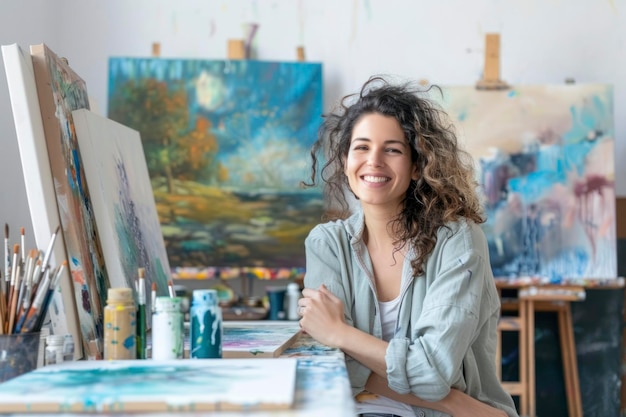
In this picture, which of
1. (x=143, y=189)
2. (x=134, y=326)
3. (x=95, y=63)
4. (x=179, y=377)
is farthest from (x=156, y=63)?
(x=179, y=377)

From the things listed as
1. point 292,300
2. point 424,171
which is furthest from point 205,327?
point 292,300

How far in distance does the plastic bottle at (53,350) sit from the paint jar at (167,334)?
14 cm

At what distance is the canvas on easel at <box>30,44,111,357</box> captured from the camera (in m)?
1.27

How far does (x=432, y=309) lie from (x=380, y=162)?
38 cm

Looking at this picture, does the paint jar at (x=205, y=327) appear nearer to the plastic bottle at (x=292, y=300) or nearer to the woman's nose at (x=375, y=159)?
the woman's nose at (x=375, y=159)

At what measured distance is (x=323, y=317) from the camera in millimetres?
1523

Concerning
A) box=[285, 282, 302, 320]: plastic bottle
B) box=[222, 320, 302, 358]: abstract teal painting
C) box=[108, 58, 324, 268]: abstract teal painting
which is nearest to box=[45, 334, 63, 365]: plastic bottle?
box=[222, 320, 302, 358]: abstract teal painting

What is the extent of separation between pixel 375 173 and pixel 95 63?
277 centimetres

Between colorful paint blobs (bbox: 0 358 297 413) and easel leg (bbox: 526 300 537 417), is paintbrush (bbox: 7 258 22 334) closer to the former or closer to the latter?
colorful paint blobs (bbox: 0 358 297 413)

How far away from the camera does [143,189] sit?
1.81m

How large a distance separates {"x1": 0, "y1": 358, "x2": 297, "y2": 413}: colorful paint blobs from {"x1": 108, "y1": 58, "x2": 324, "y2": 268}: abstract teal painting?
2.80 m

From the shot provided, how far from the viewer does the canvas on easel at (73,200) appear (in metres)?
1.27

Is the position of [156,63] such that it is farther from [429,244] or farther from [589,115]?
[429,244]

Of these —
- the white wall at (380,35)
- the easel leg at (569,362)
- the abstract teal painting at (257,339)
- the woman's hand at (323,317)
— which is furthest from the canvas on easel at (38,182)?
the easel leg at (569,362)
